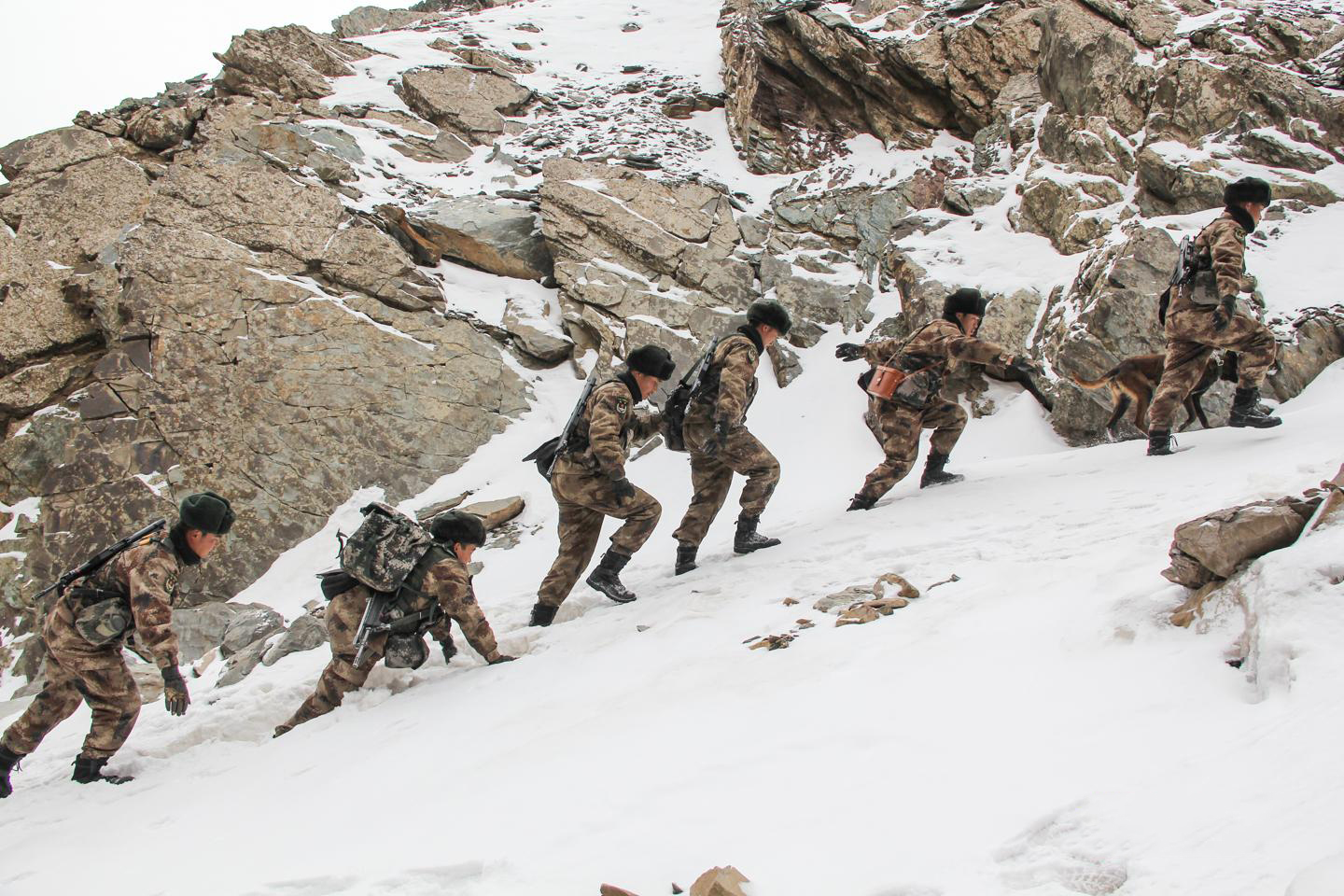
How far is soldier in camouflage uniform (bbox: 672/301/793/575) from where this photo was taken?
5824 millimetres

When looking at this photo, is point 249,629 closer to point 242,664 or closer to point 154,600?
point 242,664

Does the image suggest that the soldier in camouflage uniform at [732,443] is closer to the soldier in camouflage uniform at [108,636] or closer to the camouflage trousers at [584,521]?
the camouflage trousers at [584,521]

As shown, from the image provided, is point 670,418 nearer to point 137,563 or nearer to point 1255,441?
point 137,563

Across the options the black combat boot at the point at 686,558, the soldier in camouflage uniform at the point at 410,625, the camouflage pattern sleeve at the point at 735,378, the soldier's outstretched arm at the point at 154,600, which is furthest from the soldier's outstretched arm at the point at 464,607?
the camouflage pattern sleeve at the point at 735,378

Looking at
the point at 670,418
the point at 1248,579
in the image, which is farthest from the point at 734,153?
the point at 1248,579

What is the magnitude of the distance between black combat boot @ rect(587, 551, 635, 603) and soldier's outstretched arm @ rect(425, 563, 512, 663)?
1.01 meters

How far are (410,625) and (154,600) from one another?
Result: 143 cm

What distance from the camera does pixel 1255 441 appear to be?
5.49m

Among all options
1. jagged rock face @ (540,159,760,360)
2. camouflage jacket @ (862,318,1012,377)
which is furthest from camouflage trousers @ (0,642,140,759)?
jagged rock face @ (540,159,760,360)

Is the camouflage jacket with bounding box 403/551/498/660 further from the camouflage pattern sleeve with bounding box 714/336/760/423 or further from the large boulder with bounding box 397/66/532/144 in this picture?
the large boulder with bounding box 397/66/532/144

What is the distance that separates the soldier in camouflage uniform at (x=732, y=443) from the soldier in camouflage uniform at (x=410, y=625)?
1780mm

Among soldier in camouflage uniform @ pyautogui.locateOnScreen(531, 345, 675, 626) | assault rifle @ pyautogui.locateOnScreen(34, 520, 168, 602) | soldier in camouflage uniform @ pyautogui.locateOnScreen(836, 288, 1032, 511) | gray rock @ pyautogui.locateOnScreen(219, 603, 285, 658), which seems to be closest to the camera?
assault rifle @ pyautogui.locateOnScreen(34, 520, 168, 602)

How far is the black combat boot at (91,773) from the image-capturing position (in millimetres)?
4453

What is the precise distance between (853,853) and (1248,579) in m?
1.56
